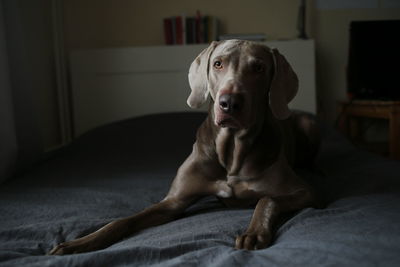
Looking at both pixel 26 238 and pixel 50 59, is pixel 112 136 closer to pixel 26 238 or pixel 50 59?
pixel 50 59

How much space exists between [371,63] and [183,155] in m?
1.68

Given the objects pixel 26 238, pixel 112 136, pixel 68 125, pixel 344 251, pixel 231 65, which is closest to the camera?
pixel 344 251

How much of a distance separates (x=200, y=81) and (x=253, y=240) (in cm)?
59

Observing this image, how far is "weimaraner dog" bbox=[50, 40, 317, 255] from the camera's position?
4.09 ft

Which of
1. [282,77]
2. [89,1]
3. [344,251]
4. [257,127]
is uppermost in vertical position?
[89,1]

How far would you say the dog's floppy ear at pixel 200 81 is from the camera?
4.58 feet

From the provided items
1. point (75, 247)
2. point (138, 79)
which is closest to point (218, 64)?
point (75, 247)

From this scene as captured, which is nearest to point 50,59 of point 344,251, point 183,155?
point 183,155

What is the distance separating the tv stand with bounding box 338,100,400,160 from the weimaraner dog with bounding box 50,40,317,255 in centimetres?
156

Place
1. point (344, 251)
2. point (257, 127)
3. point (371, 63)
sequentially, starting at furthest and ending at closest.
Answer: point (371, 63) → point (257, 127) → point (344, 251)

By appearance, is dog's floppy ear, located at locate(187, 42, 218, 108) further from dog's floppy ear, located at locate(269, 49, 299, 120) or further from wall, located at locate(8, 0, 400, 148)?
wall, located at locate(8, 0, 400, 148)

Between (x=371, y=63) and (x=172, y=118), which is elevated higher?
(x=371, y=63)

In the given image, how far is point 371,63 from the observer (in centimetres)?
308

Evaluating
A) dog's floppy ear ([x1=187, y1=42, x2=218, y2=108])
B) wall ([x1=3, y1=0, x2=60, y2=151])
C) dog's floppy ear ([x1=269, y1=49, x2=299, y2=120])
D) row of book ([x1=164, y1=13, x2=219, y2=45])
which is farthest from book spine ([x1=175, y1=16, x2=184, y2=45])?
dog's floppy ear ([x1=269, y1=49, x2=299, y2=120])
